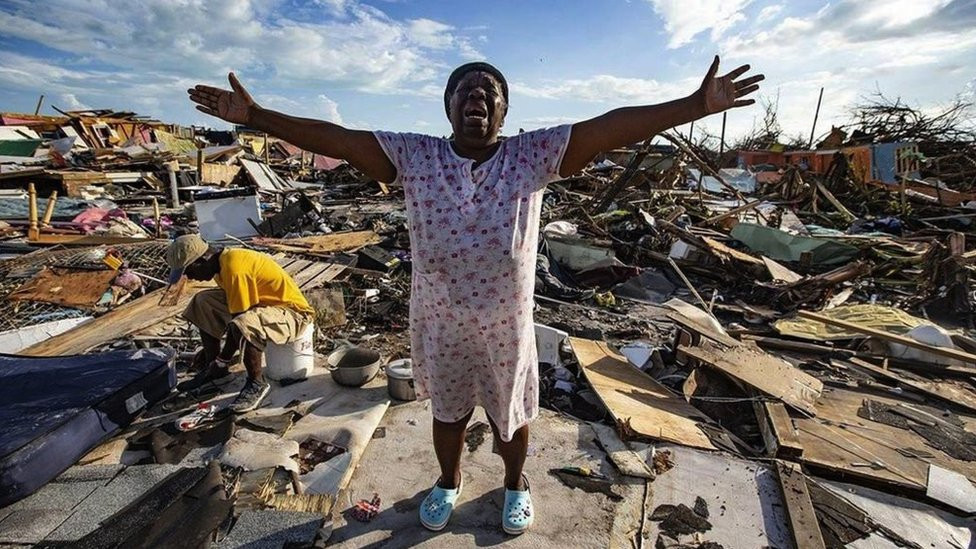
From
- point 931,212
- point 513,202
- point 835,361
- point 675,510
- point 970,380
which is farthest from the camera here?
point 931,212

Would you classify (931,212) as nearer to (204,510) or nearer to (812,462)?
(812,462)

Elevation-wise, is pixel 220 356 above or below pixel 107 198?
below

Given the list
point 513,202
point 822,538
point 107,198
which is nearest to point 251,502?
point 513,202

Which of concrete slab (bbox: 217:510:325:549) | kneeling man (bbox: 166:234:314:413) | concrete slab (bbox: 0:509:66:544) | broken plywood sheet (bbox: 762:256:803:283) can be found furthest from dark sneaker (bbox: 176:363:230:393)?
broken plywood sheet (bbox: 762:256:803:283)

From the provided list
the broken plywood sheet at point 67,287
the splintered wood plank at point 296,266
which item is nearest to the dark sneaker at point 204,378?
the splintered wood plank at point 296,266

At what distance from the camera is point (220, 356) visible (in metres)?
3.63

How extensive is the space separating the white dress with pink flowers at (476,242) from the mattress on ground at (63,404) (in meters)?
2.03

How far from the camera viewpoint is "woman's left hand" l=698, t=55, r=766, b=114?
153cm

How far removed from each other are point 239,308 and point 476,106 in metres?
2.49

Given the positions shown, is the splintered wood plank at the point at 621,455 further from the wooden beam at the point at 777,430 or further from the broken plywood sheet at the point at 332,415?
the broken plywood sheet at the point at 332,415

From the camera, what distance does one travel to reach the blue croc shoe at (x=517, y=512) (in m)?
2.19

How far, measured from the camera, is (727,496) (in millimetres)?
2527

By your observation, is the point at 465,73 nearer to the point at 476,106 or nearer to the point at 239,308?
the point at 476,106

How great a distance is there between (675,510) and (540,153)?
6.34 ft
